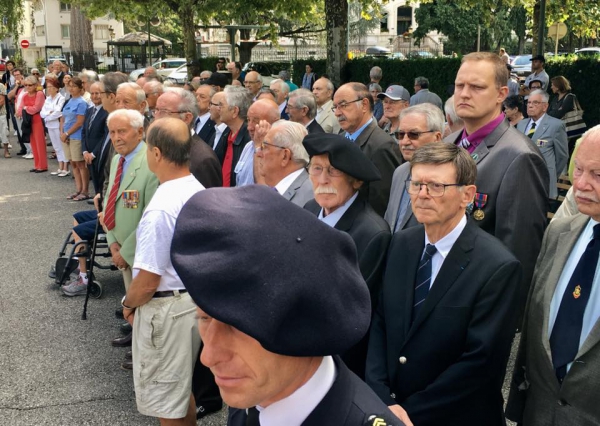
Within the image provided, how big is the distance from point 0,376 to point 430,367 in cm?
375

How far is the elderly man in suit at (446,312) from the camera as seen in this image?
9.00 feet

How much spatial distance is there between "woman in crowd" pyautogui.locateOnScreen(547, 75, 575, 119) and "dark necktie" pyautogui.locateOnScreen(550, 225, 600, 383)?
29.4ft

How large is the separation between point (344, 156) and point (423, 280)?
34.1 inches

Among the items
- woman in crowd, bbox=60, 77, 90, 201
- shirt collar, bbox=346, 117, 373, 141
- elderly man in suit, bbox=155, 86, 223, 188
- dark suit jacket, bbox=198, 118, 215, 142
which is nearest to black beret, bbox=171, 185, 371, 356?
elderly man in suit, bbox=155, 86, 223, 188

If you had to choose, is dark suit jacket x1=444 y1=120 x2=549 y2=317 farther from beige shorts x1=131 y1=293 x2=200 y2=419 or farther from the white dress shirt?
beige shorts x1=131 y1=293 x2=200 y2=419

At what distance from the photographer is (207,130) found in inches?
303

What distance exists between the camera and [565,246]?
2.71 meters

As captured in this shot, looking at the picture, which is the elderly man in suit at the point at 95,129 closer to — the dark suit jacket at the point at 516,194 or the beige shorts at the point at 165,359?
the beige shorts at the point at 165,359

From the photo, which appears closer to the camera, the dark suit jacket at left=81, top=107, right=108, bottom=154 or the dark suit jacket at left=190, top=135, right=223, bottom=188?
the dark suit jacket at left=190, top=135, right=223, bottom=188

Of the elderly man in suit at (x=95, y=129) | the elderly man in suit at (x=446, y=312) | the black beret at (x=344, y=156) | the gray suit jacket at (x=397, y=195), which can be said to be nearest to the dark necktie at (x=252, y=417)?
the elderly man in suit at (x=446, y=312)

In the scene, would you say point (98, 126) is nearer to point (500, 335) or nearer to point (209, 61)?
Result: point (500, 335)

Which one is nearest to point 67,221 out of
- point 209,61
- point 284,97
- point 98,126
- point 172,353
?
point 98,126

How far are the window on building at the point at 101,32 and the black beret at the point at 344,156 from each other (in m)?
74.8

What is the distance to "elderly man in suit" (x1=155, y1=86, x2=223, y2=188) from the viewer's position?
18.3 ft
